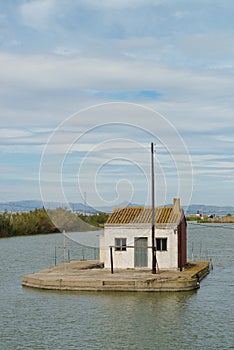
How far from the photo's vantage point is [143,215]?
32781 millimetres

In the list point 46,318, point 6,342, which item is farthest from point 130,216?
point 6,342

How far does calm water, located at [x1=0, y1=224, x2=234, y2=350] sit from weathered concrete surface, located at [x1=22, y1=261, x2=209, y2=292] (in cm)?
42

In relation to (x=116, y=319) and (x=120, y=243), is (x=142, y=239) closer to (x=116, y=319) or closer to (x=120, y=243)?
(x=120, y=243)

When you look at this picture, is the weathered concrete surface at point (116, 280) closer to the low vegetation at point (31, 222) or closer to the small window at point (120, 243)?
the small window at point (120, 243)

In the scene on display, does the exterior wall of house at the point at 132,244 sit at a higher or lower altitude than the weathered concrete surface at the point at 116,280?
higher

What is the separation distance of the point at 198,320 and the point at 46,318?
5.34m

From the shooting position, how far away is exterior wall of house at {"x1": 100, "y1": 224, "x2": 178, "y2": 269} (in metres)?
31.6

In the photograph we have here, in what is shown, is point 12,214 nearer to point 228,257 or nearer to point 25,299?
point 228,257

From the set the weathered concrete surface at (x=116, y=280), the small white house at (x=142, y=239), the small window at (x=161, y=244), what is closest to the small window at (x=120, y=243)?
the small white house at (x=142, y=239)

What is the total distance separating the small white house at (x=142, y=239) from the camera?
31594mm

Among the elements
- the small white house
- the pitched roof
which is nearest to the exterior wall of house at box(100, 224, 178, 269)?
the small white house

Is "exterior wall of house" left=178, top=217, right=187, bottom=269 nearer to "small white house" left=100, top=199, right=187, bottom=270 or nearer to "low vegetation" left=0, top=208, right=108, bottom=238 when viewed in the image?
"small white house" left=100, top=199, right=187, bottom=270

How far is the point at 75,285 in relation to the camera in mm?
28203

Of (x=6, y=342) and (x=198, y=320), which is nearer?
(x=6, y=342)
